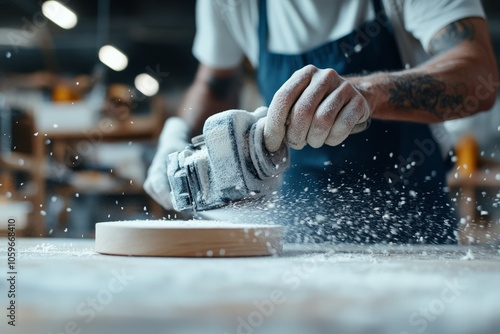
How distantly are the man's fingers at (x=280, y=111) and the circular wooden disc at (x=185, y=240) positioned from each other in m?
0.18

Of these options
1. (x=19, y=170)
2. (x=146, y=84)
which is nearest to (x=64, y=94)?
(x=19, y=170)

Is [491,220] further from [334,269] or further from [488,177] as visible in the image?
[334,269]

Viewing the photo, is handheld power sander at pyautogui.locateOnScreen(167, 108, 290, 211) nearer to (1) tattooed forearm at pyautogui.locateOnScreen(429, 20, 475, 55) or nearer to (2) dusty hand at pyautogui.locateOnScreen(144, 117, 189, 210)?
(2) dusty hand at pyautogui.locateOnScreen(144, 117, 189, 210)

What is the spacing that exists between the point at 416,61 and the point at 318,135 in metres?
0.92

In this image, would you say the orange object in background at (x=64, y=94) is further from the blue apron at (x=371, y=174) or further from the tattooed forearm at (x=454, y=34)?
the tattooed forearm at (x=454, y=34)

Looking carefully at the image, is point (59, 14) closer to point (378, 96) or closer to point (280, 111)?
point (378, 96)

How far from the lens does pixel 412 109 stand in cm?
149

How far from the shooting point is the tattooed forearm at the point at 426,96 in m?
1.45

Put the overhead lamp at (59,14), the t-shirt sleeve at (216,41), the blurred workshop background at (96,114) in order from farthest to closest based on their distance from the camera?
the overhead lamp at (59,14) < the blurred workshop background at (96,114) < the t-shirt sleeve at (216,41)

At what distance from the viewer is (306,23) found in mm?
1904

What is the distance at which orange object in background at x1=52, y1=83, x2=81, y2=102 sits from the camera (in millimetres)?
4398

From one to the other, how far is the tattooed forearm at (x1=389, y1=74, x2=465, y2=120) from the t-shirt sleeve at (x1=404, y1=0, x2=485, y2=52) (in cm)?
23

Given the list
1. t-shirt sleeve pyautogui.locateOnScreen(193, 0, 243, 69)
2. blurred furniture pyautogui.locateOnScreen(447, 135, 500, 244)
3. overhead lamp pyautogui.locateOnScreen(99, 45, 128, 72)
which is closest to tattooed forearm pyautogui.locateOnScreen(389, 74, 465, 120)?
t-shirt sleeve pyautogui.locateOnScreen(193, 0, 243, 69)

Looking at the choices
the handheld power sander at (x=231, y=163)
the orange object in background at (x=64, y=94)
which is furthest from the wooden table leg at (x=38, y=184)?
the handheld power sander at (x=231, y=163)
